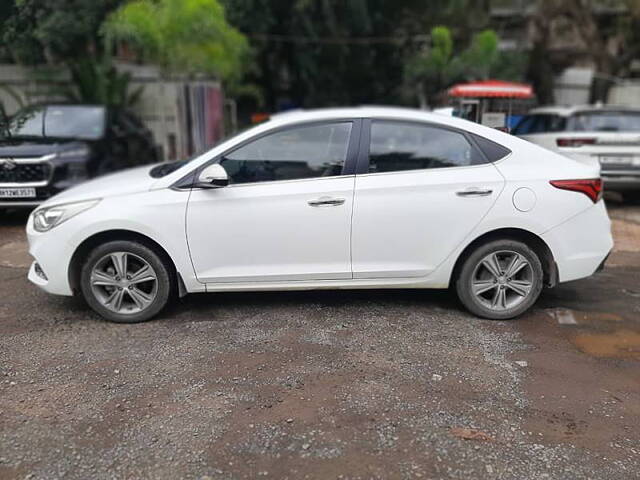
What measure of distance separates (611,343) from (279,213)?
2647 mm

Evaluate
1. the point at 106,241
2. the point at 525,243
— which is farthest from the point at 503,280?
the point at 106,241

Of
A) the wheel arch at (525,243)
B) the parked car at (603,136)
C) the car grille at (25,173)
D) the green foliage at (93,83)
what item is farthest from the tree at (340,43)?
the wheel arch at (525,243)

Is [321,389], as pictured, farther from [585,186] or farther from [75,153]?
[75,153]

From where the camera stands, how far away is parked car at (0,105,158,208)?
7.24 m

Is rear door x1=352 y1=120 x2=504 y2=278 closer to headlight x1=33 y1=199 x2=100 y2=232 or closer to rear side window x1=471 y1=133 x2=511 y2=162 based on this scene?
rear side window x1=471 y1=133 x2=511 y2=162

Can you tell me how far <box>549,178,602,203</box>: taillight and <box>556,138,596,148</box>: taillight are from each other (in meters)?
4.72

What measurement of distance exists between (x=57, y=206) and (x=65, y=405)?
1717 mm

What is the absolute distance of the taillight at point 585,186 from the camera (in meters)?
4.42

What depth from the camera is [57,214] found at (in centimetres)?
439

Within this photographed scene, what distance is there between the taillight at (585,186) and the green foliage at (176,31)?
8458 millimetres

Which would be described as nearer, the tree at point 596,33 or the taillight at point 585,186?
the taillight at point 585,186

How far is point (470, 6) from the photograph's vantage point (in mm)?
17078

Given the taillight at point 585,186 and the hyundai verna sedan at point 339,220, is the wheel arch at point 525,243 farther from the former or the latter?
the taillight at point 585,186

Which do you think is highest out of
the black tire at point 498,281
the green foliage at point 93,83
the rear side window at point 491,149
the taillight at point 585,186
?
the green foliage at point 93,83
